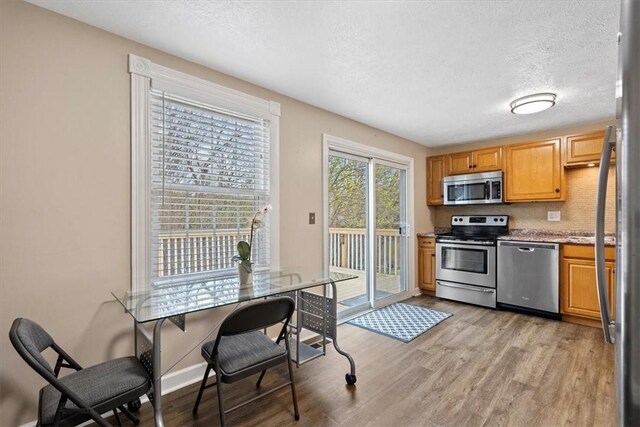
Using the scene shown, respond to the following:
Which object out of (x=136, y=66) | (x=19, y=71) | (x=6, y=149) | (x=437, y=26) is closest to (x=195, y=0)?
(x=136, y=66)

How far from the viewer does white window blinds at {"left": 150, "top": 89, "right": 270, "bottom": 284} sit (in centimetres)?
213

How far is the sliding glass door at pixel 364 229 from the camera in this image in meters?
3.66

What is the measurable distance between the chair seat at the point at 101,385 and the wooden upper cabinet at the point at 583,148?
4.65 meters

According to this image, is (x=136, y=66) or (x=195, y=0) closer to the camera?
(x=195, y=0)

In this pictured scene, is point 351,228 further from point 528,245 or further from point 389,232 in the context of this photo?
point 528,245

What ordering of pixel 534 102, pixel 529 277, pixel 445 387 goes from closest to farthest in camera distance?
pixel 445 387 < pixel 534 102 < pixel 529 277

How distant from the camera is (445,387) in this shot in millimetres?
2176

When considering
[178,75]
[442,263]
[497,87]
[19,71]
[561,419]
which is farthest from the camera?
[442,263]

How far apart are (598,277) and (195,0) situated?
7.40ft

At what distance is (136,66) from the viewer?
2.00 metres

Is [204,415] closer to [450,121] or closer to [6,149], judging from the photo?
[6,149]

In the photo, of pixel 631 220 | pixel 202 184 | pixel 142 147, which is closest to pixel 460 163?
pixel 202 184

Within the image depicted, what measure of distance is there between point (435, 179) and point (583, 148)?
178 cm

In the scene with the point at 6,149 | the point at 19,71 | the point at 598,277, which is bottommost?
the point at 598,277
